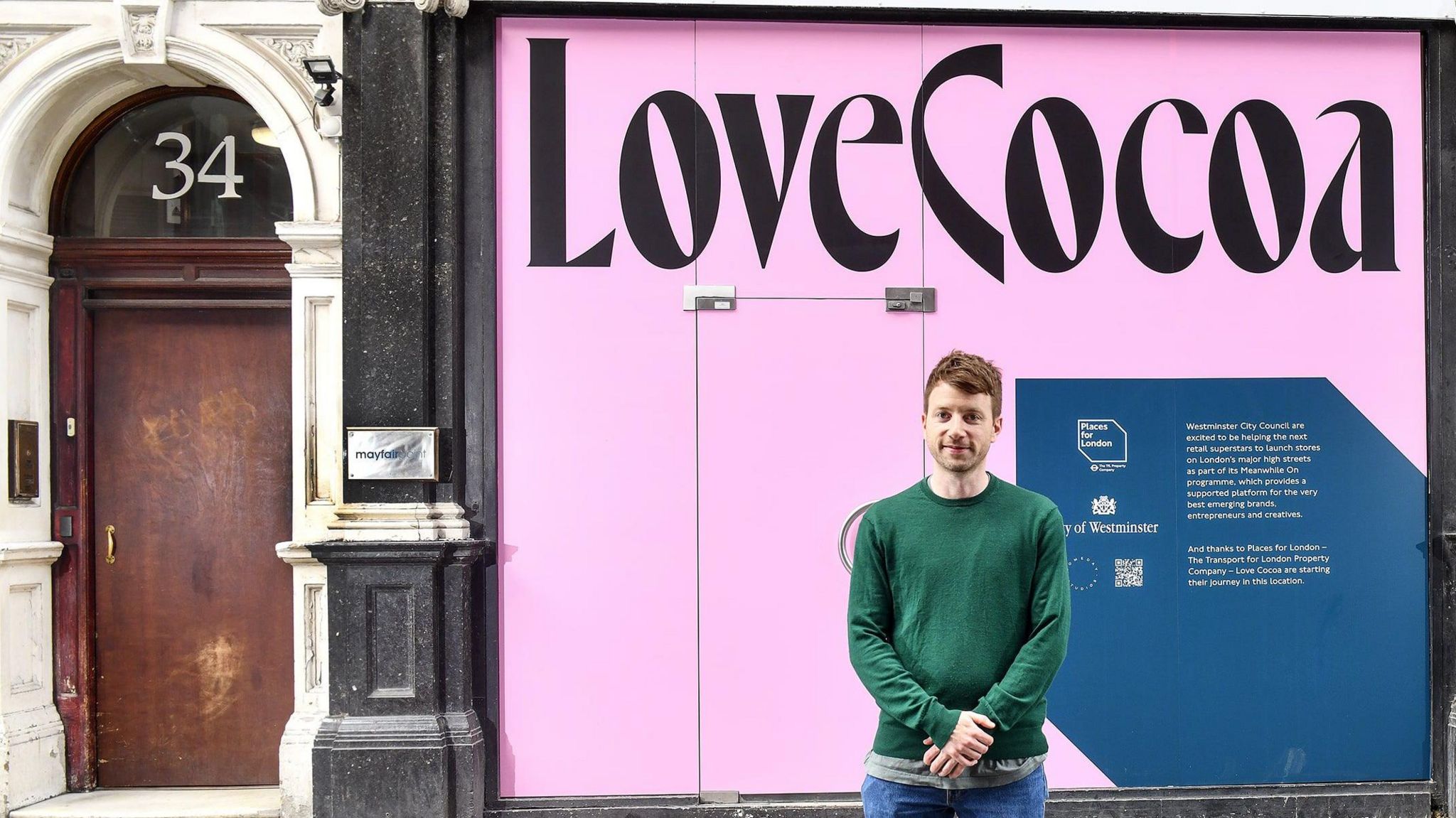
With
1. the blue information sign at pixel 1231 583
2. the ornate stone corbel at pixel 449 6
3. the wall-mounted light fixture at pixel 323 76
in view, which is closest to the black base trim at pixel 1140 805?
the blue information sign at pixel 1231 583

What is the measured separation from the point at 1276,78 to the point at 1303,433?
1.70m

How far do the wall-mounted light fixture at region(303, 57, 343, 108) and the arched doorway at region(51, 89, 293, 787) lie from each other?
0.69 meters

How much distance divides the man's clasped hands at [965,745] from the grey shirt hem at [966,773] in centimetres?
6

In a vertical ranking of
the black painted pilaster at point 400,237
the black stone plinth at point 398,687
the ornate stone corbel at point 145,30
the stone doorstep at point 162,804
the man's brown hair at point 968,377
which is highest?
the ornate stone corbel at point 145,30

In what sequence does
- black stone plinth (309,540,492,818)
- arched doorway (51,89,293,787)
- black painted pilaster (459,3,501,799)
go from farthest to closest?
arched doorway (51,89,293,787), black painted pilaster (459,3,501,799), black stone plinth (309,540,492,818)

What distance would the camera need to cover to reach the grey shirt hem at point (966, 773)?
9.14 feet

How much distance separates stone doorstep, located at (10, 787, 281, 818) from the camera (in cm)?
544

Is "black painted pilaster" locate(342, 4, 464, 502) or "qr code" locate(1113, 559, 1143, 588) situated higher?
"black painted pilaster" locate(342, 4, 464, 502)

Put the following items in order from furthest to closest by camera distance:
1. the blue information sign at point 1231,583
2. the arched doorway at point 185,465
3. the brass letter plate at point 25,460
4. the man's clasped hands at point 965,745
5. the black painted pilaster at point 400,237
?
the arched doorway at point 185,465 < the brass letter plate at point 25,460 < the blue information sign at point 1231,583 < the black painted pilaster at point 400,237 < the man's clasped hands at point 965,745

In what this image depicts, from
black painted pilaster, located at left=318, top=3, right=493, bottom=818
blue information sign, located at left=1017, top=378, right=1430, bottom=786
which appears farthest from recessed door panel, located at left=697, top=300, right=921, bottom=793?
black painted pilaster, located at left=318, top=3, right=493, bottom=818

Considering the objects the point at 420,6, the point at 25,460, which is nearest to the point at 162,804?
the point at 25,460

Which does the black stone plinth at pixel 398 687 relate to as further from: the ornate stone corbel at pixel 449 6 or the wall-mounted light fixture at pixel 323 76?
the ornate stone corbel at pixel 449 6

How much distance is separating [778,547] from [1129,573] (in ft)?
5.41

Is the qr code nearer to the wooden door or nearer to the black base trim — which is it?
the black base trim
